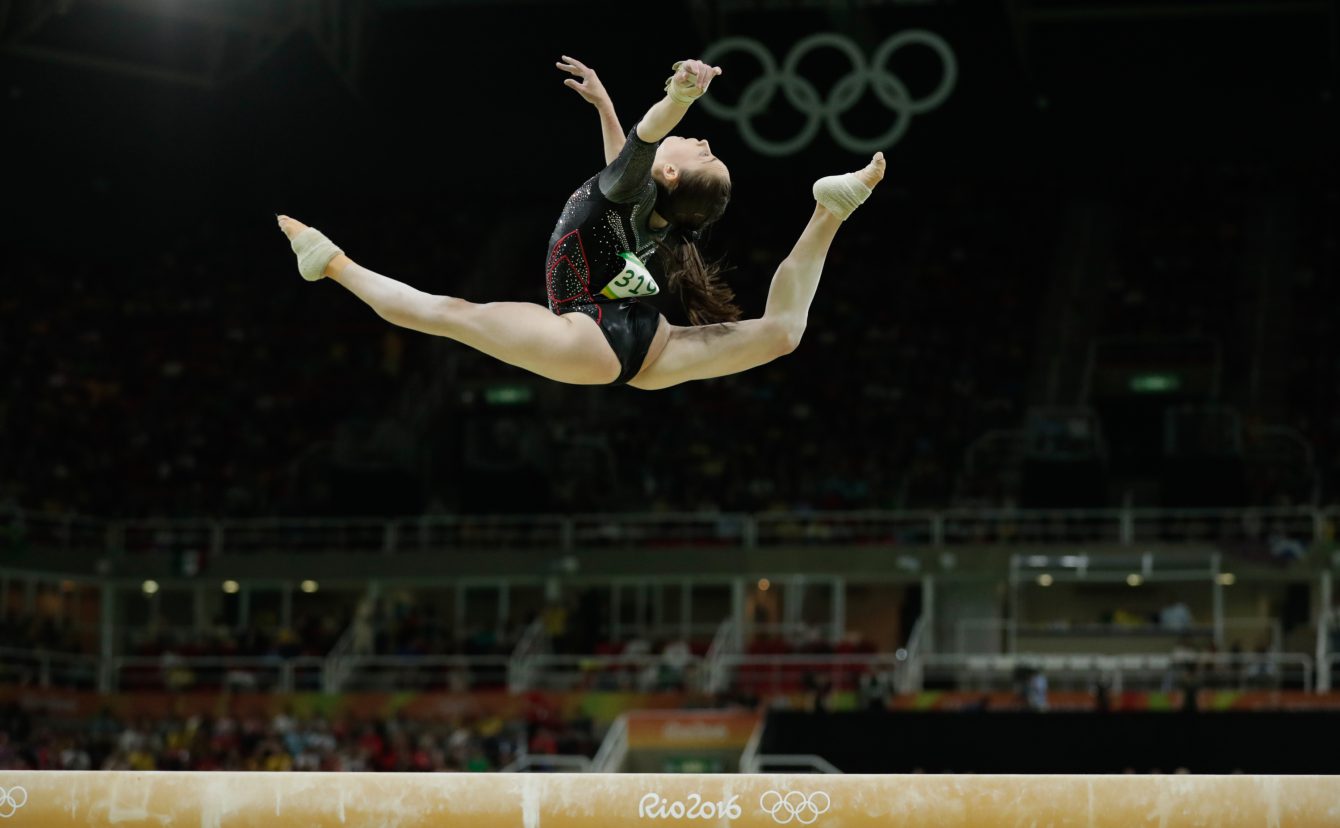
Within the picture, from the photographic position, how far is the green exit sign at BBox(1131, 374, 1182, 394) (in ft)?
101

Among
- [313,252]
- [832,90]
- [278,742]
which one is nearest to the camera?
[313,252]

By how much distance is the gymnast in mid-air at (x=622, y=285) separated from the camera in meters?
7.50

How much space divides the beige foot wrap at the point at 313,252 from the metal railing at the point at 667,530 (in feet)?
65.6

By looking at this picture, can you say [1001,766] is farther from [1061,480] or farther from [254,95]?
[254,95]

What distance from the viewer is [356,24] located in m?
29.9

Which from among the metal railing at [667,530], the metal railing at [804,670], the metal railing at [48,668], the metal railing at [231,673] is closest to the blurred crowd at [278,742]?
the metal railing at [231,673]

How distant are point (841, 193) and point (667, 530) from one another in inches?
862

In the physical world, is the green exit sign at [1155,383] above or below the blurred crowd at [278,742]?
above

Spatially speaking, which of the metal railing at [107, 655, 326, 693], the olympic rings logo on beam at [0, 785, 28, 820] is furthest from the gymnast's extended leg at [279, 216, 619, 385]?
the metal railing at [107, 655, 326, 693]

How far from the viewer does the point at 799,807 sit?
684cm

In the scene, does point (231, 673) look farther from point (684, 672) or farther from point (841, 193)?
point (841, 193)

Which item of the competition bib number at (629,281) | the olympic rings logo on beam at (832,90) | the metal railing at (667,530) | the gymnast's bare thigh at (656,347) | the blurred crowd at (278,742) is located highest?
the olympic rings logo on beam at (832,90)

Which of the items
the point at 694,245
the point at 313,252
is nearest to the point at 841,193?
the point at 694,245

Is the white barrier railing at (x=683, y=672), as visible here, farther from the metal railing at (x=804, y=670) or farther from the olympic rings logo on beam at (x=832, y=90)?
the olympic rings logo on beam at (x=832, y=90)
